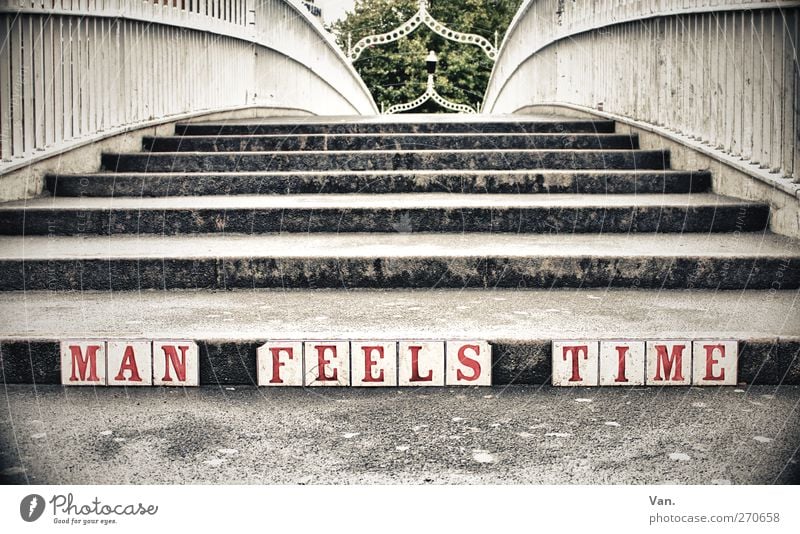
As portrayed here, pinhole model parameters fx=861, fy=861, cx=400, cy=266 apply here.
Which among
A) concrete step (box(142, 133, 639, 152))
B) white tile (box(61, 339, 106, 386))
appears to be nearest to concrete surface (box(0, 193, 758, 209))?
concrete step (box(142, 133, 639, 152))

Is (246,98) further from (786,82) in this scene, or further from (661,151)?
(786,82)

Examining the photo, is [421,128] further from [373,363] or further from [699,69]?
[373,363]

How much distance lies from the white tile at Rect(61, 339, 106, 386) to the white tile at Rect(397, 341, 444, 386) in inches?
38.2

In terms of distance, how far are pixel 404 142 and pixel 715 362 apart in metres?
3.76

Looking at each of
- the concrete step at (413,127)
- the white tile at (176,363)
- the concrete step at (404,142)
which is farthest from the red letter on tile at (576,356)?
the concrete step at (413,127)

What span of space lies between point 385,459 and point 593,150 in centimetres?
417

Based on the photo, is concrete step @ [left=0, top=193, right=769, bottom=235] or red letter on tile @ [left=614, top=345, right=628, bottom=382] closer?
red letter on tile @ [left=614, top=345, right=628, bottom=382]

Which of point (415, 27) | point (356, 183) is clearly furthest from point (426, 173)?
point (415, 27)

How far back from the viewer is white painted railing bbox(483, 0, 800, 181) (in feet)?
15.0

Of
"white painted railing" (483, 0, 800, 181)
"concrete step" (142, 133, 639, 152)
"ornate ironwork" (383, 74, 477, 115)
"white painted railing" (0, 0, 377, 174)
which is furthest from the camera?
"ornate ironwork" (383, 74, 477, 115)

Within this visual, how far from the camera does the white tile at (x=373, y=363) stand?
279 cm

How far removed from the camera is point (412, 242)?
4176 mm

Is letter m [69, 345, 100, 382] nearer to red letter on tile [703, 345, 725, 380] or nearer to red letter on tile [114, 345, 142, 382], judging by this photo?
red letter on tile [114, 345, 142, 382]

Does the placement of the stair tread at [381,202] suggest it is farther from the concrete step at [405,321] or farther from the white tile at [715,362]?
the white tile at [715,362]
